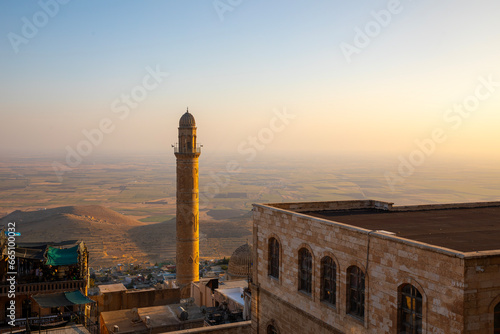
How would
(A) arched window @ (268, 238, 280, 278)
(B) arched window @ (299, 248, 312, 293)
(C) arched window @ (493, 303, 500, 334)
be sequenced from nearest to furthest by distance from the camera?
(C) arched window @ (493, 303, 500, 334) < (B) arched window @ (299, 248, 312, 293) < (A) arched window @ (268, 238, 280, 278)

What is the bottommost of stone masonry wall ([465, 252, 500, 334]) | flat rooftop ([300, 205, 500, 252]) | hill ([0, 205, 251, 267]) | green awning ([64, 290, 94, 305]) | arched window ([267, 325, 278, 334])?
hill ([0, 205, 251, 267])

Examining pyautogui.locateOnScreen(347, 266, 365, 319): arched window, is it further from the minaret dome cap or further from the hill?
the hill

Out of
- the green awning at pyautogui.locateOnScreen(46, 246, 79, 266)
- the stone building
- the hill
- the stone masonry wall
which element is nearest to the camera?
the stone masonry wall

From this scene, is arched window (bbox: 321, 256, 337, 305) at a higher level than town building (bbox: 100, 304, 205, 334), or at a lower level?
higher

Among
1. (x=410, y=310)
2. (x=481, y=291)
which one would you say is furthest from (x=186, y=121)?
(x=481, y=291)

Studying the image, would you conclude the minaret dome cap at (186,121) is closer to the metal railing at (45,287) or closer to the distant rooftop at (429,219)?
the metal railing at (45,287)

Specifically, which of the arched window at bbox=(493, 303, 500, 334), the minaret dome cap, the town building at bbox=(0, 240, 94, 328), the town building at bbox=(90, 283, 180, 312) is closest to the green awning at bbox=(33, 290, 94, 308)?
the town building at bbox=(0, 240, 94, 328)

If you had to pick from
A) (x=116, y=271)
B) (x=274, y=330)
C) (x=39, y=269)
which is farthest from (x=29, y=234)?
(x=274, y=330)

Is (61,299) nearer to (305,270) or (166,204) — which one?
(305,270)
